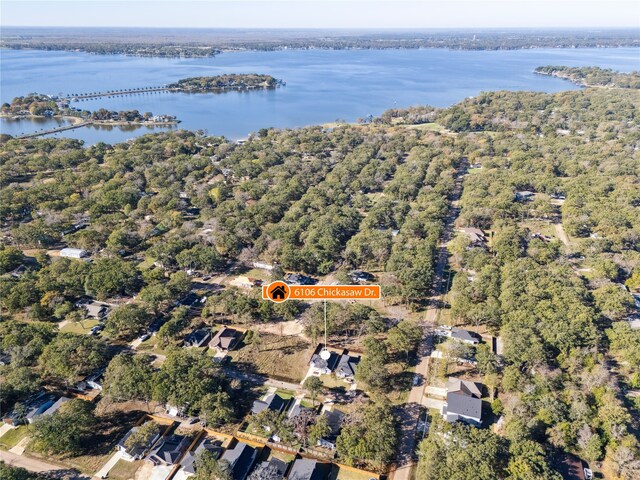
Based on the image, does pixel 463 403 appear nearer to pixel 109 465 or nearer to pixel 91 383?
pixel 109 465

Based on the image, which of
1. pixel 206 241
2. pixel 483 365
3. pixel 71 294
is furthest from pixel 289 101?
pixel 483 365

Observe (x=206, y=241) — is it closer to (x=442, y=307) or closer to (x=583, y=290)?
(x=442, y=307)

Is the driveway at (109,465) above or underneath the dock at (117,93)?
underneath

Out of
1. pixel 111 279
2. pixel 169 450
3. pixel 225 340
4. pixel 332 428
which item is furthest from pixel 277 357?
pixel 111 279

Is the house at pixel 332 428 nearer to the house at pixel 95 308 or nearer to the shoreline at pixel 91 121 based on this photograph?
the house at pixel 95 308

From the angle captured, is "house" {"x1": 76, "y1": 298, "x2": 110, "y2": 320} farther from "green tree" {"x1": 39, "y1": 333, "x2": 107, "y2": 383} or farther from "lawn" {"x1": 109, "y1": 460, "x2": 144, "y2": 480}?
"lawn" {"x1": 109, "y1": 460, "x2": 144, "y2": 480}

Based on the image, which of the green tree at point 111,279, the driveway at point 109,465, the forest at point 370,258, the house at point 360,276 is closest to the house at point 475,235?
the forest at point 370,258

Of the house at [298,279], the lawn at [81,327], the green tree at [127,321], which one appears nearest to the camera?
the green tree at [127,321]

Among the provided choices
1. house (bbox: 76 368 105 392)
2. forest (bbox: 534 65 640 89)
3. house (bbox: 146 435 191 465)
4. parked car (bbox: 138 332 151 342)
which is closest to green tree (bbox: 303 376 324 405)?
house (bbox: 146 435 191 465)
